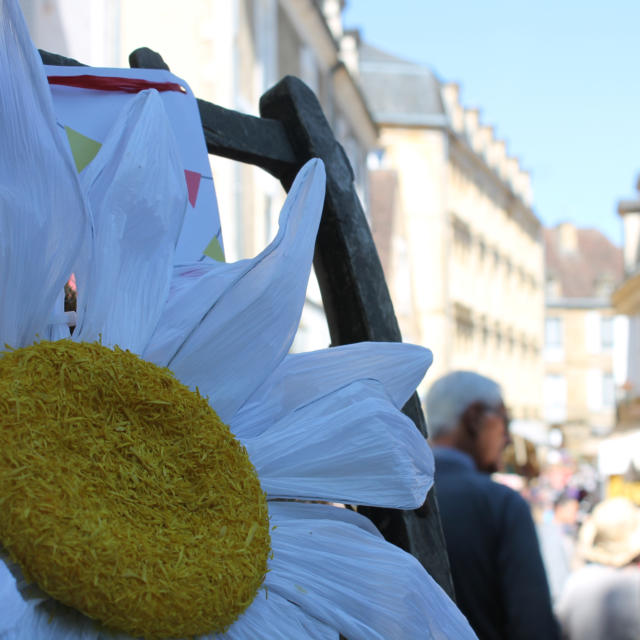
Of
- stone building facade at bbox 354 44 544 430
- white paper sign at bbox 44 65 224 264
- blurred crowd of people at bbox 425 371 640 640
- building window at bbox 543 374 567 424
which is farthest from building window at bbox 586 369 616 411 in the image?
white paper sign at bbox 44 65 224 264

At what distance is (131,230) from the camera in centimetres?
70

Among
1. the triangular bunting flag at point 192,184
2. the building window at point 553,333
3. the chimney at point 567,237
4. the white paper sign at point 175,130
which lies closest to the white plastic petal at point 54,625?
the white paper sign at point 175,130

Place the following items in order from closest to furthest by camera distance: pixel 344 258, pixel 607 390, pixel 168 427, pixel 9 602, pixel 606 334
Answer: pixel 9 602
pixel 168 427
pixel 344 258
pixel 606 334
pixel 607 390

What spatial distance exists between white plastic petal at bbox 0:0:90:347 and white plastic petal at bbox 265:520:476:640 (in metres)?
0.22

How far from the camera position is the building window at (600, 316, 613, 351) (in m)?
51.1

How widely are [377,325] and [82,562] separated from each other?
47 cm

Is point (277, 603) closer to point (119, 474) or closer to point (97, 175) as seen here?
point (119, 474)

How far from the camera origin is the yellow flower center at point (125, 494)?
1.84 ft

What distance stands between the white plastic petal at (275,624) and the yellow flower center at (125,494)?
1 cm

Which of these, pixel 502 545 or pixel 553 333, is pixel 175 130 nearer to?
pixel 502 545

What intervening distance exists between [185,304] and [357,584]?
23 centimetres

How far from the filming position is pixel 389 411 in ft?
2.44

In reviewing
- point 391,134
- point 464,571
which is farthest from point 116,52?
point 391,134

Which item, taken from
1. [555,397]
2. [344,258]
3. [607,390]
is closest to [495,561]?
[344,258]
